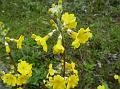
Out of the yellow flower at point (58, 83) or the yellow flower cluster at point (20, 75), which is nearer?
the yellow flower at point (58, 83)

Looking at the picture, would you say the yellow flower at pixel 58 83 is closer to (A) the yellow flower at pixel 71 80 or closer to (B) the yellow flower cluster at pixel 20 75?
(A) the yellow flower at pixel 71 80

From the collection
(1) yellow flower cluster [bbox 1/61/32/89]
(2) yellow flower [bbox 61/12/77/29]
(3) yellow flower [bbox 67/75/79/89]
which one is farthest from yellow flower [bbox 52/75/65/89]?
(2) yellow flower [bbox 61/12/77/29]

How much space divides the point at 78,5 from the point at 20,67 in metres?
2.95

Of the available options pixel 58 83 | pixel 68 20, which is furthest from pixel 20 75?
pixel 68 20

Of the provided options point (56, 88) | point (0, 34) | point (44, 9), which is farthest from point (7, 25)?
point (56, 88)

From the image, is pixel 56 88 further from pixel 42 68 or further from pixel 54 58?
pixel 54 58

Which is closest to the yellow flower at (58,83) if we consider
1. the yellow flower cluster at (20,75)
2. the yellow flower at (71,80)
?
the yellow flower at (71,80)

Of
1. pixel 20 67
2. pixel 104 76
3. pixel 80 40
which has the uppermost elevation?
pixel 80 40

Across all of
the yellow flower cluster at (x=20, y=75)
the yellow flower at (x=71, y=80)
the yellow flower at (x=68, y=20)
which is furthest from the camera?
the yellow flower cluster at (x=20, y=75)

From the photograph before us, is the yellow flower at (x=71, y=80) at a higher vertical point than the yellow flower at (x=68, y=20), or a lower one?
lower

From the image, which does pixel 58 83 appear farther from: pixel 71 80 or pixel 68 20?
pixel 68 20

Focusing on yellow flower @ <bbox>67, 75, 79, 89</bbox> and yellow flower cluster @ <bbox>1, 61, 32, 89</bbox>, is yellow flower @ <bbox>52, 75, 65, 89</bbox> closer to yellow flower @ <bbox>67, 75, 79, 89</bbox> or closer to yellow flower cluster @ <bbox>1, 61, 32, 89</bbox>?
yellow flower @ <bbox>67, 75, 79, 89</bbox>

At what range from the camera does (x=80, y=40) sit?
313 centimetres

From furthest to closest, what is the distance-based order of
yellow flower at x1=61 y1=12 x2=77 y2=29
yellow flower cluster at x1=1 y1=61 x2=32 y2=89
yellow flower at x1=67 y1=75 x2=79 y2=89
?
1. yellow flower cluster at x1=1 y1=61 x2=32 y2=89
2. yellow flower at x1=67 y1=75 x2=79 y2=89
3. yellow flower at x1=61 y1=12 x2=77 y2=29
